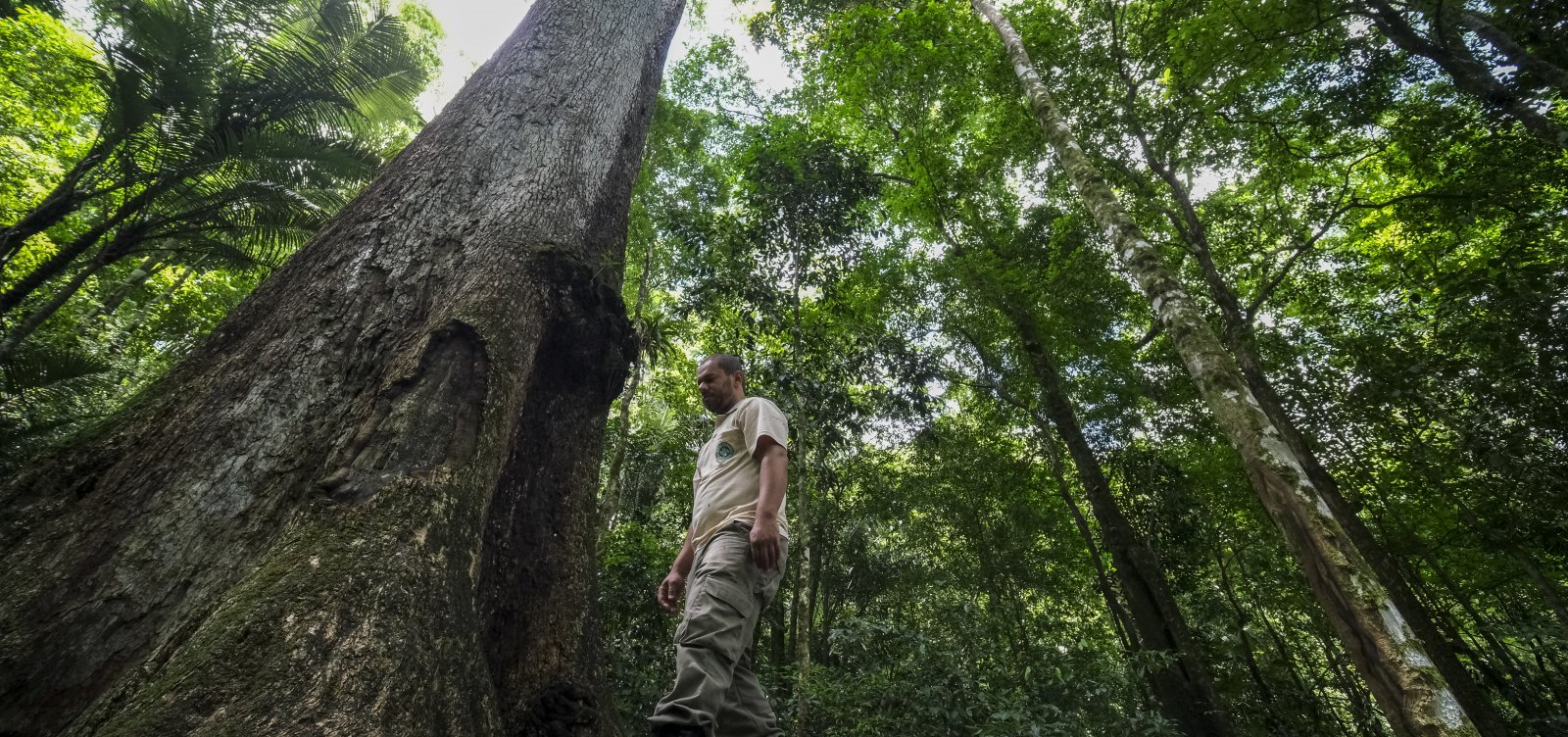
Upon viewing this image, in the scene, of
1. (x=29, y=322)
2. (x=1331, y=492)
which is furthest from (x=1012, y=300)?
(x=29, y=322)

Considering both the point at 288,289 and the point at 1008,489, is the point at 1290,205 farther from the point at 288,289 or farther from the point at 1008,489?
the point at 288,289

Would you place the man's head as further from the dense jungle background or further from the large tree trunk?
the dense jungle background

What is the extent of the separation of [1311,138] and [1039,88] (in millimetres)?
5006

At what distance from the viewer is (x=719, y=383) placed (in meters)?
2.81

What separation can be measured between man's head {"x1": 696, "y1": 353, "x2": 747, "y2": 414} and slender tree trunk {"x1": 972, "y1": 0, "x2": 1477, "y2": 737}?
106 inches

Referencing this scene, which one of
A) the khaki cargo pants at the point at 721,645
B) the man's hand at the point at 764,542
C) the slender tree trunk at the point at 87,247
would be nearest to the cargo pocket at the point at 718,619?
the khaki cargo pants at the point at 721,645

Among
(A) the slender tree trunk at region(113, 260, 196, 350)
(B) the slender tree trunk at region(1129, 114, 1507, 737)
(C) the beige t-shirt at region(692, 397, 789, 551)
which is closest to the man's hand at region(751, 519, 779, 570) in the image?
(C) the beige t-shirt at region(692, 397, 789, 551)

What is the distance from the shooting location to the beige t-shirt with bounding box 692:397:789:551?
2398mm

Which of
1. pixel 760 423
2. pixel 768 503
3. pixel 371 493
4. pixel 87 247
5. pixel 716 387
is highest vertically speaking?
pixel 87 247

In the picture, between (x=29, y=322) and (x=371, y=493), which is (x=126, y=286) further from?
(x=371, y=493)

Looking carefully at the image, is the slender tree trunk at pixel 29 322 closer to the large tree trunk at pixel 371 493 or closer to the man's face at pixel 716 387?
the large tree trunk at pixel 371 493

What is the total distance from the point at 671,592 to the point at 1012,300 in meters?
7.77

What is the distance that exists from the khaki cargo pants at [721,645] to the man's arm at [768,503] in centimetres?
9

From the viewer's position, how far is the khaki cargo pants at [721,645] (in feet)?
6.03
